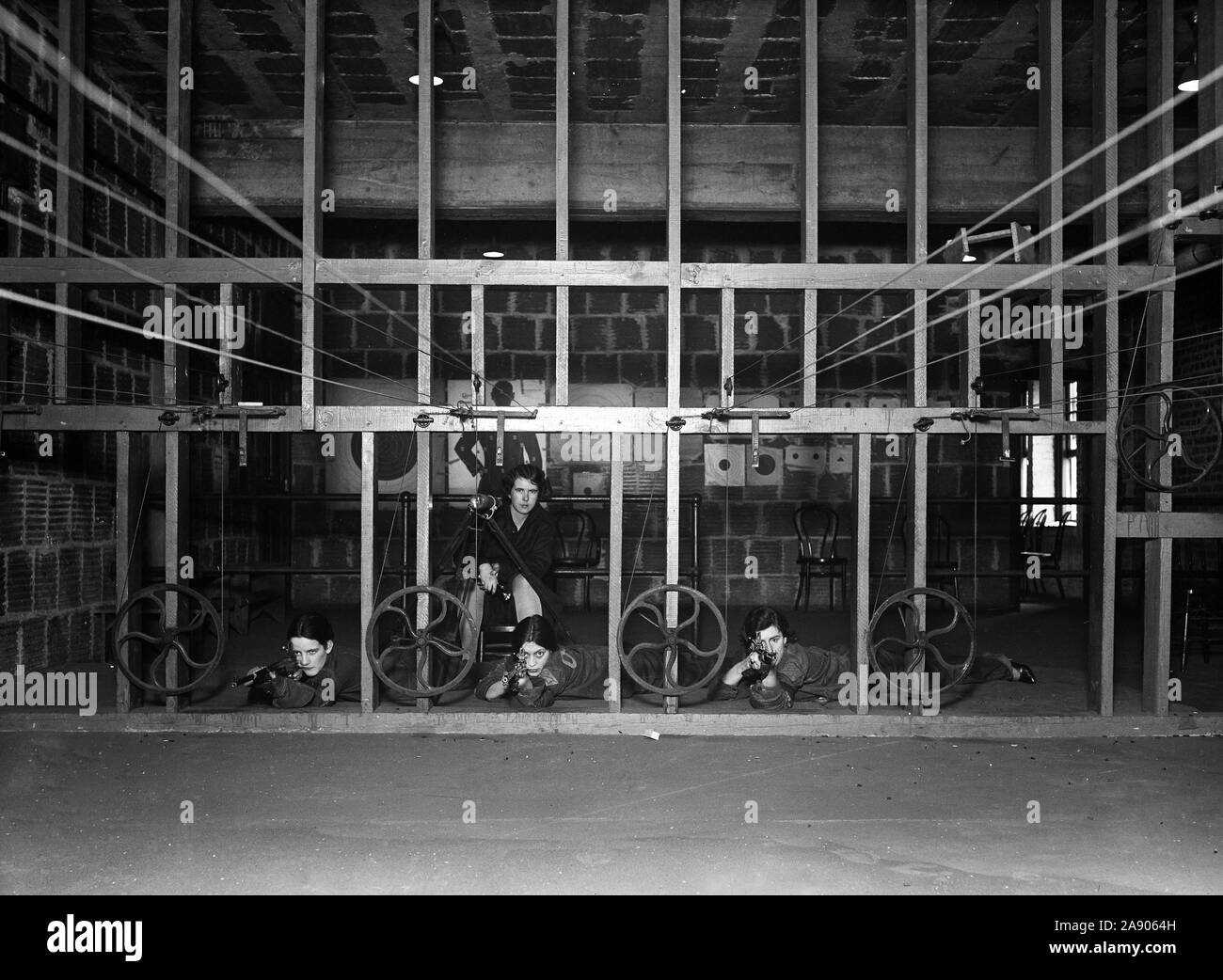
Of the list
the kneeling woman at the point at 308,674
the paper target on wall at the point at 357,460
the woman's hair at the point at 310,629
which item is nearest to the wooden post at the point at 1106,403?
the kneeling woman at the point at 308,674

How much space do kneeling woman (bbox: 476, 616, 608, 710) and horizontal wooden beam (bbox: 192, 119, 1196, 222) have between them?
284 centimetres

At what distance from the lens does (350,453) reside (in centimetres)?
1118

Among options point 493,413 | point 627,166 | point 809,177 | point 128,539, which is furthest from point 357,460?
point 809,177

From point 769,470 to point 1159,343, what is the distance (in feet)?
18.4

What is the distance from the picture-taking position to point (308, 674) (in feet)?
18.9

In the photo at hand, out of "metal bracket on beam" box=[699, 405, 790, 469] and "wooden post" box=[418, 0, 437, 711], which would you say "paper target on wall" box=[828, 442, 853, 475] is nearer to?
"metal bracket on beam" box=[699, 405, 790, 469]

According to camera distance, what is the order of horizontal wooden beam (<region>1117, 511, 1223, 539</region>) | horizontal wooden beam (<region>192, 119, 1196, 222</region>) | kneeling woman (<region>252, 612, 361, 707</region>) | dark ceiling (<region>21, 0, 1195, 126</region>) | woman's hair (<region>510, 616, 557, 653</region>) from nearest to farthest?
1. horizontal wooden beam (<region>1117, 511, 1223, 539</region>)
2. kneeling woman (<region>252, 612, 361, 707</region>)
3. woman's hair (<region>510, 616, 557, 653</region>)
4. dark ceiling (<region>21, 0, 1195, 126</region>)
5. horizontal wooden beam (<region>192, 119, 1196, 222</region>)

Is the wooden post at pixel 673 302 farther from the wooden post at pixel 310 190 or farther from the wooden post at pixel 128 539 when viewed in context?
the wooden post at pixel 128 539

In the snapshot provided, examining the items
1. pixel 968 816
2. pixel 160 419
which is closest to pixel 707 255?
pixel 160 419

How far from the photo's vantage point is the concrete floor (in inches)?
134

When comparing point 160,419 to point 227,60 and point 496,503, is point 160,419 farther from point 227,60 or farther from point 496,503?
point 227,60

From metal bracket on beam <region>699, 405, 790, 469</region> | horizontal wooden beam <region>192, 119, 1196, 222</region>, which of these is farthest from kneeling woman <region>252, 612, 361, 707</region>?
horizontal wooden beam <region>192, 119, 1196, 222</region>

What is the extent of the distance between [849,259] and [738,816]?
7.66 metres

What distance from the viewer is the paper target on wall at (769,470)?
1084 centimetres
